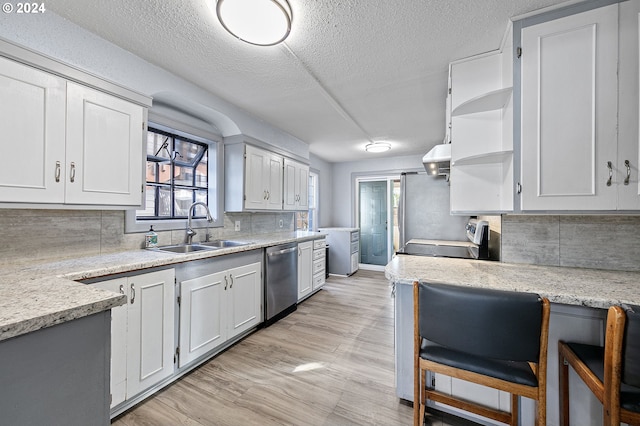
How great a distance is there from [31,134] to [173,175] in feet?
4.20

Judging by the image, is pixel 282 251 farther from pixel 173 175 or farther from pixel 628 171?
pixel 628 171

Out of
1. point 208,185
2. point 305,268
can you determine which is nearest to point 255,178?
point 208,185

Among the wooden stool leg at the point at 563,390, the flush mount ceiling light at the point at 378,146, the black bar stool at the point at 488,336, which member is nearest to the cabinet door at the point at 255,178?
the flush mount ceiling light at the point at 378,146

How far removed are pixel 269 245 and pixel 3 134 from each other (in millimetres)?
1964

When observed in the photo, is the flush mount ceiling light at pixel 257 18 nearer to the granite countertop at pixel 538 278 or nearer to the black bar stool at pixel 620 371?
the granite countertop at pixel 538 278

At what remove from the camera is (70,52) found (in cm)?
167

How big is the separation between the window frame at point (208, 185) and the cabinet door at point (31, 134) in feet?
2.11

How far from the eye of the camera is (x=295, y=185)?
160 inches

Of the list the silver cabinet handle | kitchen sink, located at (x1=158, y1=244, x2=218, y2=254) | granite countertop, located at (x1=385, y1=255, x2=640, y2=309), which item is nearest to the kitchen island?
granite countertop, located at (x1=385, y1=255, x2=640, y2=309)

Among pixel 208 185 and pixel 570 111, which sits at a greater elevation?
pixel 570 111

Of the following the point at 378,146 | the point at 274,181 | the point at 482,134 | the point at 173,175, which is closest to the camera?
the point at 482,134

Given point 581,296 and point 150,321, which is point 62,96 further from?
point 581,296

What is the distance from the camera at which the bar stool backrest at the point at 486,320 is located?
3.26 feet

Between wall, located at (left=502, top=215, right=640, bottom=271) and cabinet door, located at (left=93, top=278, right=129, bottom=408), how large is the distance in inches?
100
